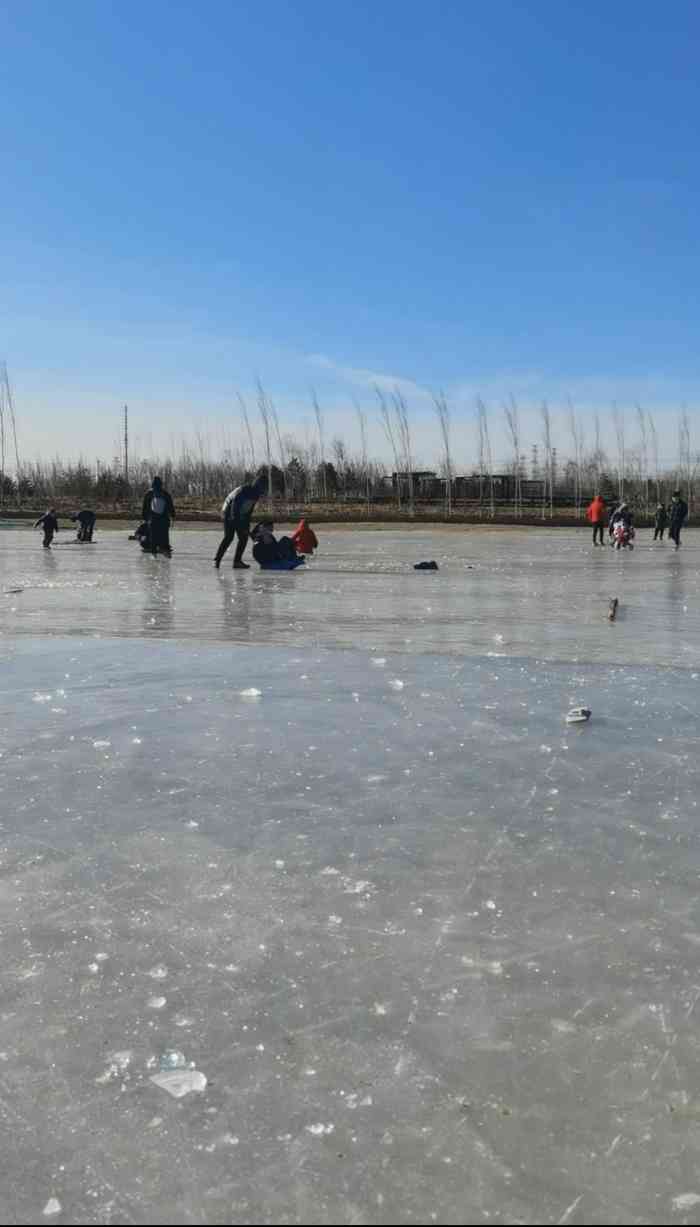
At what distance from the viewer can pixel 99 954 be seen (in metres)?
1.91

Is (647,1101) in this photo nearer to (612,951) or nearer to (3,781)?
(612,951)

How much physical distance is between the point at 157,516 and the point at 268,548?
299 centimetres

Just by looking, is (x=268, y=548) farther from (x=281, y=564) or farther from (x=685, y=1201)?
(x=685, y=1201)

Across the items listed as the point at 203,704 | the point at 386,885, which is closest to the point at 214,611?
the point at 203,704

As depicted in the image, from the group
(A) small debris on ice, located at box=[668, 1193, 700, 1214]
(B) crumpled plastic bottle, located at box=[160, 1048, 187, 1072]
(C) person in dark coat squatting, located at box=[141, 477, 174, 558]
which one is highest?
(C) person in dark coat squatting, located at box=[141, 477, 174, 558]

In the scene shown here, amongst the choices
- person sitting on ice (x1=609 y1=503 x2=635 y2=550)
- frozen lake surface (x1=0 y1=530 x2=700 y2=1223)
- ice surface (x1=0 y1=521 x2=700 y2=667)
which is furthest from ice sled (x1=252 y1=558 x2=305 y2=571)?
person sitting on ice (x1=609 y1=503 x2=635 y2=550)

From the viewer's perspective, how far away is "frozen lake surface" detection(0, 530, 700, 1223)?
1322mm

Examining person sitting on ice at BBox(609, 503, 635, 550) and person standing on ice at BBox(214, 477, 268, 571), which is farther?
person sitting on ice at BBox(609, 503, 635, 550)

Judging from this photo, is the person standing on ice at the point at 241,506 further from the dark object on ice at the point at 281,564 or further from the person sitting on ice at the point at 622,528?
the person sitting on ice at the point at 622,528

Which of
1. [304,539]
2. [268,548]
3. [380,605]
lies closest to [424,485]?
[304,539]

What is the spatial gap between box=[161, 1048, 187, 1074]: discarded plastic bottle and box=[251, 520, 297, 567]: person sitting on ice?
486 inches

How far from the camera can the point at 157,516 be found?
16.1 metres

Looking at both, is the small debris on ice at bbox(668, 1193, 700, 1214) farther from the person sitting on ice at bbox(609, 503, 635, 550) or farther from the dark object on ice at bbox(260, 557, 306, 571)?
the person sitting on ice at bbox(609, 503, 635, 550)

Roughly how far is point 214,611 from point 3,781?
5.25m
